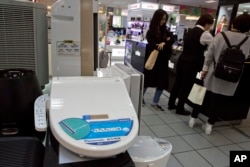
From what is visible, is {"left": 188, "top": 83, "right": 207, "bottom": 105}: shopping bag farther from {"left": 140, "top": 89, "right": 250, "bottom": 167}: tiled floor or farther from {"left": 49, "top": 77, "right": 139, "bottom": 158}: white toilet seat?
{"left": 49, "top": 77, "right": 139, "bottom": 158}: white toilet seat

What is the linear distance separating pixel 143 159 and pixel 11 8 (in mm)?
1211

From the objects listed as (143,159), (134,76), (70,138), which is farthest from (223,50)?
(70,138)

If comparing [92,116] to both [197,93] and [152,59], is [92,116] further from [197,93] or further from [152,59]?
[152,59]

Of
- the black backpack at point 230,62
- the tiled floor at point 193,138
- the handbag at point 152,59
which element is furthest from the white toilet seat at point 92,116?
the handbag at point 152,59

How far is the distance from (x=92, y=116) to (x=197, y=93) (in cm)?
181

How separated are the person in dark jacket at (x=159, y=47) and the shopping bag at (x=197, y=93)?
0.49 metres

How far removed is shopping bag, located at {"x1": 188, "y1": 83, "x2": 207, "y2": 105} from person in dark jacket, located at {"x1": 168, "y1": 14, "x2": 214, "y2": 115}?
0.19 metres

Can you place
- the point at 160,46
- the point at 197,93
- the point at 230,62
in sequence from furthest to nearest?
the point at 160,46
the point at 197,93
the point at 230,62

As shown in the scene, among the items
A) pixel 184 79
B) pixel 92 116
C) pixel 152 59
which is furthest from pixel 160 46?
pixel 92 116

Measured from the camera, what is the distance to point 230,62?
6.79 feet

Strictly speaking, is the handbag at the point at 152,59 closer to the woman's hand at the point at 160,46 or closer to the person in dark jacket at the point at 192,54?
the woman's hand at the point at 160,46

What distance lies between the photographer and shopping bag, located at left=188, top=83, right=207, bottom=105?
2.45 metres

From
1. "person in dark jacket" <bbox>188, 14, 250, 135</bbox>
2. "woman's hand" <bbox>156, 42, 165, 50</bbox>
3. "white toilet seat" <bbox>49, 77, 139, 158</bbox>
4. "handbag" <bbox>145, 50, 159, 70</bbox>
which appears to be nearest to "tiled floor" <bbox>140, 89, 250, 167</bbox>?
"person in dark jacket" <bbox>188, 14, 250, 135</bbox>

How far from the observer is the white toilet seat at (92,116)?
88 centimetres
